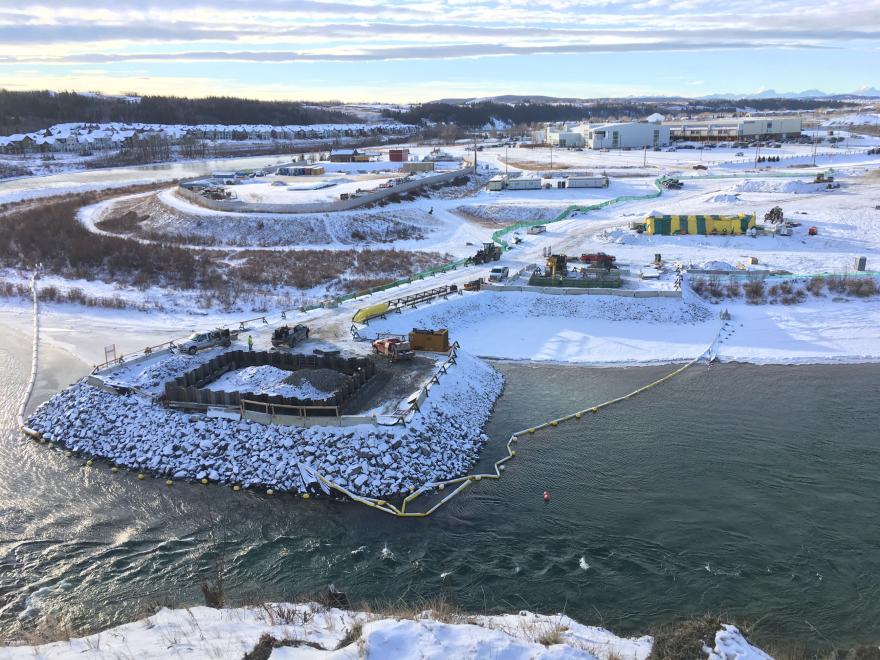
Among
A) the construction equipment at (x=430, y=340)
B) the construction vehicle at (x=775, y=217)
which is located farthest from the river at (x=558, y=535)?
the construction vehicle at (x=775, y=217)

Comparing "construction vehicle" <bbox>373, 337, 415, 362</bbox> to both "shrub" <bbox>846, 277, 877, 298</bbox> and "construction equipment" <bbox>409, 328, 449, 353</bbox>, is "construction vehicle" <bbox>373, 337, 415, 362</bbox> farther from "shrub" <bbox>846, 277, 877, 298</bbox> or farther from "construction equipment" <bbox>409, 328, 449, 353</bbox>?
"shrub" <bbox>846, 277, 877, 298</bbox>

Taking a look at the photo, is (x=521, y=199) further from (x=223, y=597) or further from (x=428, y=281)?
(x=223, y=597)

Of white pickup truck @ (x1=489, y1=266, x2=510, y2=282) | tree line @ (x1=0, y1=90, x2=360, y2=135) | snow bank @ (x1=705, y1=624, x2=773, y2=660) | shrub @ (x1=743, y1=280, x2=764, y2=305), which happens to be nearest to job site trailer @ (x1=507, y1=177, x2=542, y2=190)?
white pickup truck @ (x1=489, y1=266, x2=510, y2=282)

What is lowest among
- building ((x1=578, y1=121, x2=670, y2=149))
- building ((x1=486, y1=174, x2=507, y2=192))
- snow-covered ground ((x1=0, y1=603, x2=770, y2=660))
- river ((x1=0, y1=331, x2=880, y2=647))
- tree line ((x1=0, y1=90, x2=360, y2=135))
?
river ((x1=0, y1=331, x2=880, y2=647))

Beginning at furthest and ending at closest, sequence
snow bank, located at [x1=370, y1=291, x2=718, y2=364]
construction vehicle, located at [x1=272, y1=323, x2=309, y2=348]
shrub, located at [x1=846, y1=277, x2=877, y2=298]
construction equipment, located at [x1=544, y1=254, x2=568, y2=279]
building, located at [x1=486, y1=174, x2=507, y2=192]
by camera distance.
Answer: building, located at [x1=486, y1=174, x2=507, y2=192] → construction equipment, located at [x1=544, y1=254, x2=568, y2=279] → shrub, located at [x1=846, y1=277, x2=877, y2=298] → snow bank, located at [x1=370, y1=291, x2=718, y2=364] → construction vehicle, located at [x1=272, y1=323, x2=309, y2=348]

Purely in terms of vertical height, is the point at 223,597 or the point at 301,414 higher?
the point at 301,414

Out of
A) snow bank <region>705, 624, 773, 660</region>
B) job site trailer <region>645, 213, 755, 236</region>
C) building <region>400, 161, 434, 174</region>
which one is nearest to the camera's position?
snow bank <region>705, 624, 773, 660</region>

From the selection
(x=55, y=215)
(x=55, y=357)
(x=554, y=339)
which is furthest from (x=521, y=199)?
(x=55, y=357)
